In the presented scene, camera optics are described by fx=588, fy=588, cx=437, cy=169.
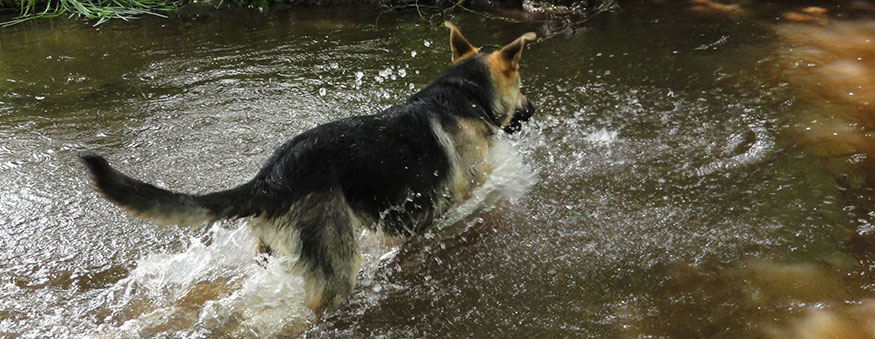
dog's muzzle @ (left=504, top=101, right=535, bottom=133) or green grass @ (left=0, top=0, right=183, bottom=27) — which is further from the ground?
green grass @ (left=0, top=0, right=183, bottom=27)

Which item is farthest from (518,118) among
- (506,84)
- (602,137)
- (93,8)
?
(93,8)

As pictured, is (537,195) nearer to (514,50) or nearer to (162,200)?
(514,50)

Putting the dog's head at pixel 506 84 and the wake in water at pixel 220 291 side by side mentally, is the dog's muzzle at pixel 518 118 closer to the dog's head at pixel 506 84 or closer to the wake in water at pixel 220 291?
the dog's head at pixel 506 84

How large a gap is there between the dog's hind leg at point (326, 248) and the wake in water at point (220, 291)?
10cm

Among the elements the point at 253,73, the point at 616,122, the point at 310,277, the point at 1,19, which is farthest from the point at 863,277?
the point at 1,19

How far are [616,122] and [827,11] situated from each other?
155 inches

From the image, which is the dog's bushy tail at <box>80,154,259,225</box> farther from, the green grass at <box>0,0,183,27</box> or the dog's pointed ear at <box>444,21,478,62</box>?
the green grass at <box>0,0,183,27</box>

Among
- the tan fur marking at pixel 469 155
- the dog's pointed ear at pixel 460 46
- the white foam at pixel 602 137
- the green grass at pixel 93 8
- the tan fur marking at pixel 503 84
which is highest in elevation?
the green grass at pixel 93 8

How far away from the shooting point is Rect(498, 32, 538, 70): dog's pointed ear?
3.98 m

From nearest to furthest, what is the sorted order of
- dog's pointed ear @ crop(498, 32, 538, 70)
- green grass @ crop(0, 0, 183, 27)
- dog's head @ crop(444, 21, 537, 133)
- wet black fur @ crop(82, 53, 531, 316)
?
wet black fur @ crop(82, 53, 531, 316), dog's pointed ear @ crop(498, 32, 538, 70), dog's head @ crop(444, 21, 537, 133), green grass @ crop(0, 0, 183, 27)

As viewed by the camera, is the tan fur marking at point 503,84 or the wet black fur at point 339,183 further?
the tan fur marking at point 503,84

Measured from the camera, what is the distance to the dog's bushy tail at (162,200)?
2439 millimetres

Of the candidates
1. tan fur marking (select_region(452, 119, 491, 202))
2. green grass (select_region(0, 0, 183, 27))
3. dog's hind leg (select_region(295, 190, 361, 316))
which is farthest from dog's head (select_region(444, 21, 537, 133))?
green grass (select_region(0, 0, 183, 27))

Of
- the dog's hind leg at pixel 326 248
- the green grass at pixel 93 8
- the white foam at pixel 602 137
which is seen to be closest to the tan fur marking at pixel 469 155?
the dog's hind leg at pixel 326 248
